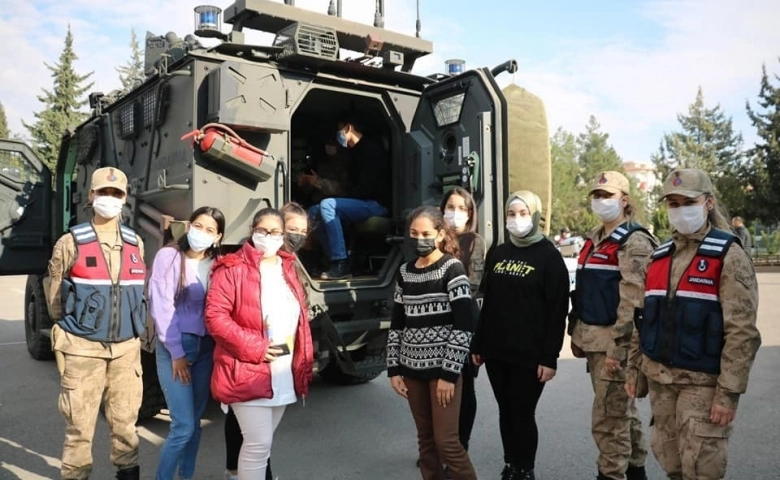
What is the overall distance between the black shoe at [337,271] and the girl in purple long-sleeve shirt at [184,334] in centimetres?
138

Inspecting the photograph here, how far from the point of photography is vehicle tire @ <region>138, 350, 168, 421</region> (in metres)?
4.42

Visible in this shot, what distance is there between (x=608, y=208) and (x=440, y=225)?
2.99ft

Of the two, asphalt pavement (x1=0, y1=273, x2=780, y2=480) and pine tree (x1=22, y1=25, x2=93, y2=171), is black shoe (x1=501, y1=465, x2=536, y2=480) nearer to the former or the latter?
asphalt pavement (x1=0, y1=273, x2=780, y2=480)

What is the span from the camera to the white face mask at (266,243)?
3.07m

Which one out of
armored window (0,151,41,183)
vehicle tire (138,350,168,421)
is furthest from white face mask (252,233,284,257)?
armored window (0,151,41,183)

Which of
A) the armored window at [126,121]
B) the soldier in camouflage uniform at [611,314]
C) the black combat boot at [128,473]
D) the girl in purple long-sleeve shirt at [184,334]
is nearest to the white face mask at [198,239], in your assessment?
the girl in purple long-sleeve shirt at [184,334]

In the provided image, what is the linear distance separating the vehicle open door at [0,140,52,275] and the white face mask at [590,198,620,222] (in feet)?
16.9

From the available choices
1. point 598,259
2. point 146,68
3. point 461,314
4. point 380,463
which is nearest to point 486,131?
point 598,259

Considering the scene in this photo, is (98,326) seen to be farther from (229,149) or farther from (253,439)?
Result: (229,149)

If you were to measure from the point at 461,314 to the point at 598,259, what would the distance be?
870 millimetres

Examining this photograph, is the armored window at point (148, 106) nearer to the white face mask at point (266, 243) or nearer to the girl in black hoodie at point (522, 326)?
the white face mask at point (266, 243)

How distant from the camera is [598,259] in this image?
329 cm

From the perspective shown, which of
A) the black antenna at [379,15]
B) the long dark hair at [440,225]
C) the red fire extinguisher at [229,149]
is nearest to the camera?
the long dark hair at [440,225]

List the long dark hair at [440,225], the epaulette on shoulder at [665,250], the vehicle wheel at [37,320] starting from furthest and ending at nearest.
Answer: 1. the vehicle wheel at [37,320]
2. the long dark hair at [440,225]
3. the epaulette on shoulder at [665,250]
